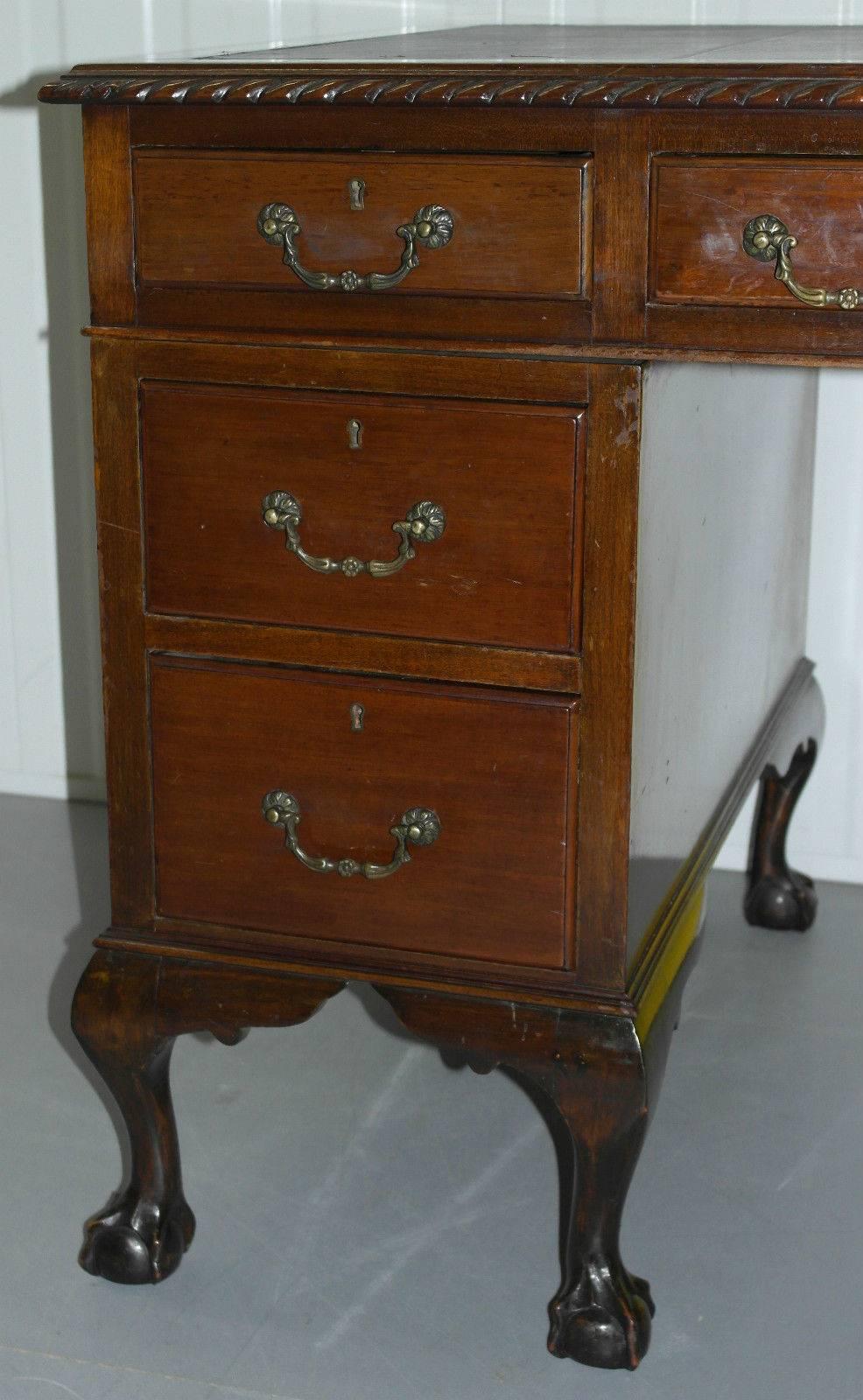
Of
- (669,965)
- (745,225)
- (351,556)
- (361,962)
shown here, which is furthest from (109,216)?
(669,965)

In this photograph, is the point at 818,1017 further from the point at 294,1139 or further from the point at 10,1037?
the point at 10,1037

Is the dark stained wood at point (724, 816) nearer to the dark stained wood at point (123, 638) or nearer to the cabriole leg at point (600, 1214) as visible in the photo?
the cabriole leg at point (600, 1214)

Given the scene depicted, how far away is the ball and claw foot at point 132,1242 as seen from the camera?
1520 millimetres

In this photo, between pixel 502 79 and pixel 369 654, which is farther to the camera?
pixel 369 654

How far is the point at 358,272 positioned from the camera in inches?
49.0

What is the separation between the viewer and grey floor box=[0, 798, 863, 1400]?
4.66ft

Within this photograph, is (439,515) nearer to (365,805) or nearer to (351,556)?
(351,556)

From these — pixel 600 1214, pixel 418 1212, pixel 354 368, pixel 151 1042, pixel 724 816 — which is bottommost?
pixel 418 1212

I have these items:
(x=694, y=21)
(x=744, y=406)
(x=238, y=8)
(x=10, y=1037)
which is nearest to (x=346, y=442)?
(x=744, y=406)

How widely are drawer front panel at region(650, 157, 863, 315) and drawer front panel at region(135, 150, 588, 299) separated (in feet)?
0.19

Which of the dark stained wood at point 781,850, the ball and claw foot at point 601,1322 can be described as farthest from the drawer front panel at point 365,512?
the dark stained wood at point 781,850

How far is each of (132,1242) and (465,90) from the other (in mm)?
982

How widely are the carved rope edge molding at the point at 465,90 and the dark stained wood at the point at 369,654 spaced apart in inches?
15.0

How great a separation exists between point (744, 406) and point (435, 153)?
0.50m
